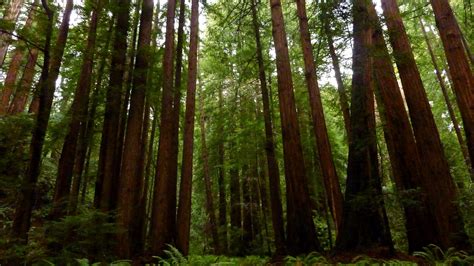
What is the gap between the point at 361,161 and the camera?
556 cm

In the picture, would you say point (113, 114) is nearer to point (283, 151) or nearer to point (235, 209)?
point (283, 151)

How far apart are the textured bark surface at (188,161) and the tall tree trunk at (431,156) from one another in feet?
17.0

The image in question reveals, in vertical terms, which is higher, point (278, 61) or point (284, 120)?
point (278, 61)

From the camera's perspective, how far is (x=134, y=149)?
8242 millimetres

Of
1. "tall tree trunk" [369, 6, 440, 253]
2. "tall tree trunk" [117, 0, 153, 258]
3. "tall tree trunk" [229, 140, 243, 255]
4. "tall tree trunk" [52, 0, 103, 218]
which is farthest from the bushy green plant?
"tall tree trunk" [229, 140, 243, 255]

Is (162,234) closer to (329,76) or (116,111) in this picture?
(116,111)

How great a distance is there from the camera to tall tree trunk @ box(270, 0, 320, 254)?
7.58 m

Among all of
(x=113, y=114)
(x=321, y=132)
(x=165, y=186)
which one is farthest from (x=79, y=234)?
(x=321, y=132)

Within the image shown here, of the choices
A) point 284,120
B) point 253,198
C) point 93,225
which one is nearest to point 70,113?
point 93,225

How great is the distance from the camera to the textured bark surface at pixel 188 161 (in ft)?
28.5

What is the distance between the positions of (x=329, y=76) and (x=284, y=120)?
5072 mm

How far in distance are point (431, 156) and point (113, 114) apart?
719cm

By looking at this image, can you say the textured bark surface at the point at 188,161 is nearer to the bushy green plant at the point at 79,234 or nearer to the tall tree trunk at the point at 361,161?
the bushy green plant at the point at 79,234

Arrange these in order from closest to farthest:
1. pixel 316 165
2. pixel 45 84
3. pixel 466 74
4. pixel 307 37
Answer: pixel 466 74 < pixel 45 84 < pixel 307 37 < pixel 316 165
